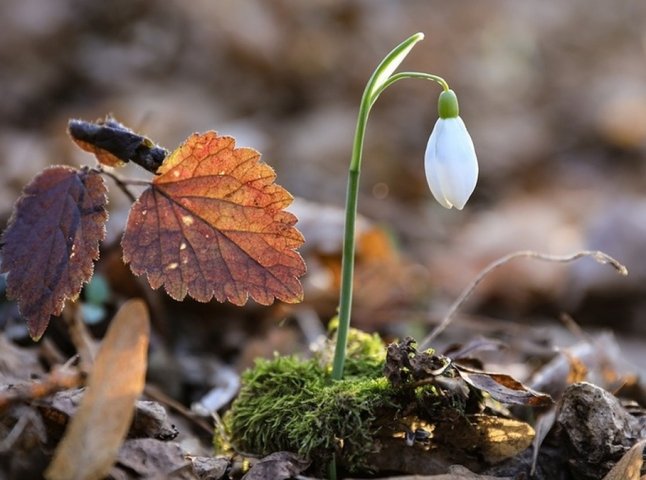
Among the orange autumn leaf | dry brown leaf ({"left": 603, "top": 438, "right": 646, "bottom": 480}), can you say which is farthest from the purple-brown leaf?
dry brown leaf ({"left": 603, "top": 438, "right": 646, "bottom": 480})

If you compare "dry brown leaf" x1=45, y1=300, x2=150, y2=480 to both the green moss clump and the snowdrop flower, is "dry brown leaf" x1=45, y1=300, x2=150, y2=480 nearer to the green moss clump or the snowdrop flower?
the green moss clump

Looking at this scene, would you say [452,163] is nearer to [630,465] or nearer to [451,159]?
[451,159]

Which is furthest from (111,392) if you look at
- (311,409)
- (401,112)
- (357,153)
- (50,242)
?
(401,112)

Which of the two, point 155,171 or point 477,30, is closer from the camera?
point 155,171

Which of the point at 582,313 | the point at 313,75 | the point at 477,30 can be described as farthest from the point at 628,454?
the point at 477,30

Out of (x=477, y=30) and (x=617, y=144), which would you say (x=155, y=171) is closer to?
(x=617, y=144)

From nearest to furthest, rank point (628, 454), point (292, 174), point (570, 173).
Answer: point (628, 454), point (292, 174), point (570, 173)

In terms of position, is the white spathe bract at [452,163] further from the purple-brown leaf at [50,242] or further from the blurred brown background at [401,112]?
the blurred brown background at [401,112]
